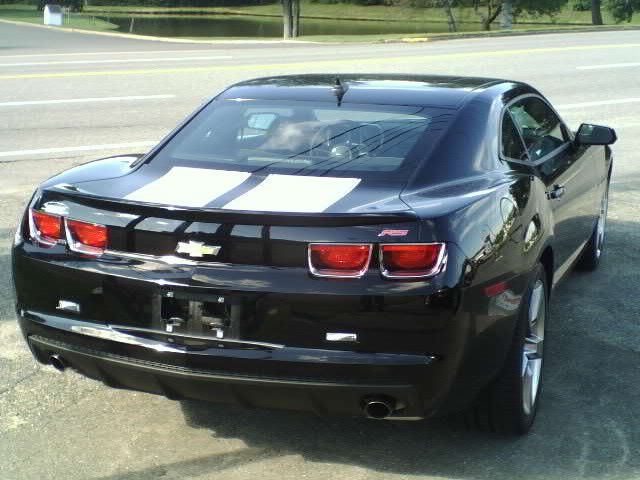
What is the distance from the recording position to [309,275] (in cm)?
363

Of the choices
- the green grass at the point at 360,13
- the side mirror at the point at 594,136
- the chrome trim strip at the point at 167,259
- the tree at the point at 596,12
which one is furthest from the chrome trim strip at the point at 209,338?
the green grass at the point at 360,13

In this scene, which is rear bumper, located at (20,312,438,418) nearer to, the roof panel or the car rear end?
the car rear end

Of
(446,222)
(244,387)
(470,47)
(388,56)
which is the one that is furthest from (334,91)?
(470,47)

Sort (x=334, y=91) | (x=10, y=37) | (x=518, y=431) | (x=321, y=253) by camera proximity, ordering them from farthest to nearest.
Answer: (x=10, y=37) → (x=334, y=91) → (x=518, y=431) → (x=321, y=253)

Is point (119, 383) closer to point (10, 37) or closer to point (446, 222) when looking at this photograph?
point (446, 222)

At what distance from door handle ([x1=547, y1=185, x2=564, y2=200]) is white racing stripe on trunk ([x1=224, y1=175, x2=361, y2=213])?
1.30 m

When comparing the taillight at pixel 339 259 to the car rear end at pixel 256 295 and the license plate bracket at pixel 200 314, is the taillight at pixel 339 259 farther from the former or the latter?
the license plate bracket at pixel 200 314

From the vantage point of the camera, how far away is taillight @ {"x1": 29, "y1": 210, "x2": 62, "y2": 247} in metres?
4.05

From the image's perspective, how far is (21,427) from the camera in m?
4.37

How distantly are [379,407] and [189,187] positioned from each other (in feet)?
3.84

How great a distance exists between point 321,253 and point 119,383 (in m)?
1.01

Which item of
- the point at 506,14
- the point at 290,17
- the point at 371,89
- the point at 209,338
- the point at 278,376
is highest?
the point at 371,89

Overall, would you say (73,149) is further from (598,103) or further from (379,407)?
(598,103)

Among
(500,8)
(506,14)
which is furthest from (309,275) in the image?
(500,8)
